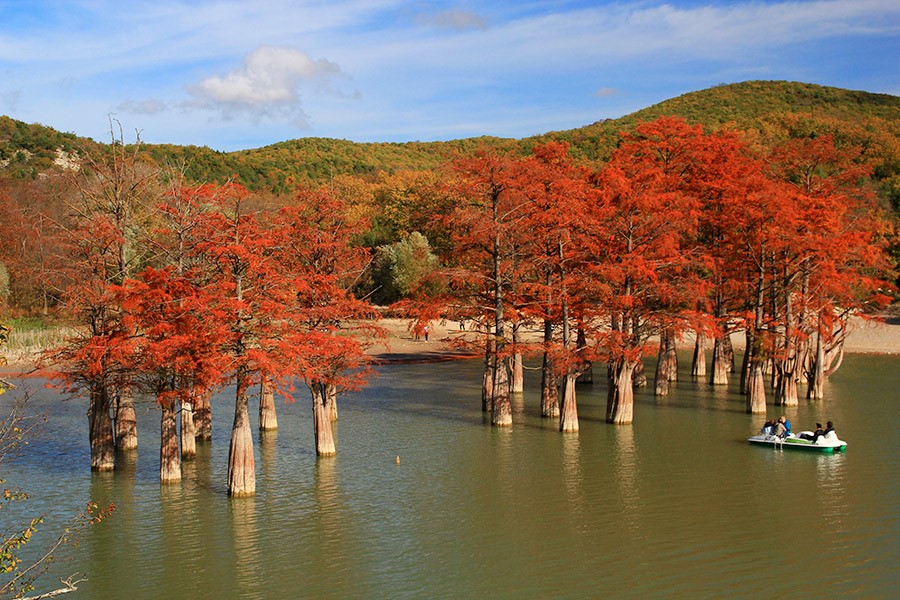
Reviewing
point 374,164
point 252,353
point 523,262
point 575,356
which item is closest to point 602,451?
point 575,356

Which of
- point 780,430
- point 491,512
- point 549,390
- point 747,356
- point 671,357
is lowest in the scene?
point 491,512

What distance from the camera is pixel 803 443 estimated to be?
110ft

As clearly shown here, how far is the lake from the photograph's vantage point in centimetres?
2052

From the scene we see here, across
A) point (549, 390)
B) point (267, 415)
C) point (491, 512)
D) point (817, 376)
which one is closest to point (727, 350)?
point (817, 376)

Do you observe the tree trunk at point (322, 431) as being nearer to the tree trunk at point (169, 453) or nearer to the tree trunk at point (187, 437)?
the tree trunk at point (187, 437)

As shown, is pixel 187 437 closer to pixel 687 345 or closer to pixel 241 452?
pixel 241 452

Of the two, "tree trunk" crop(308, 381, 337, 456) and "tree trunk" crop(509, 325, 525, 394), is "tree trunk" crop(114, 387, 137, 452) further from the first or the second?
"tree trunk" crop(509, 325, 525, 394)

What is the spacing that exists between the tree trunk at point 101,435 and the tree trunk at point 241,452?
5.69m

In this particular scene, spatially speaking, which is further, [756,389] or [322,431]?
[756,389]

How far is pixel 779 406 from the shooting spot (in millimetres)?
43031

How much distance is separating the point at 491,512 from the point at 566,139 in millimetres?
122506

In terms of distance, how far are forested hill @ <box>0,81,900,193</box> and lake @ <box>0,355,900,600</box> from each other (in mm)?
70582

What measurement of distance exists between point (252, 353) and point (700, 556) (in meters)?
13.9

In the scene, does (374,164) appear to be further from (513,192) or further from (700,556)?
(700,556)
